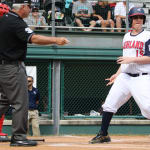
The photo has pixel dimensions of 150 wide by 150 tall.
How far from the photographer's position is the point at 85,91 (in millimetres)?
15914

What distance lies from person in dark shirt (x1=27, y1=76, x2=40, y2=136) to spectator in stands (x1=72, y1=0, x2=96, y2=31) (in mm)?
2510

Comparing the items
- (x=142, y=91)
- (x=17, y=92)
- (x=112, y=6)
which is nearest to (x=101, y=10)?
(x=112, y=6)

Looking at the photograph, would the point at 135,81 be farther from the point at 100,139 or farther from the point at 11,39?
the point at 11,39

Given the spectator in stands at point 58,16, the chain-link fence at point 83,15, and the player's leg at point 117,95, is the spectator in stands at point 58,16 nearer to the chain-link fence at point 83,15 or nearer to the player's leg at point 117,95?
the chain-link fence at point 83,15

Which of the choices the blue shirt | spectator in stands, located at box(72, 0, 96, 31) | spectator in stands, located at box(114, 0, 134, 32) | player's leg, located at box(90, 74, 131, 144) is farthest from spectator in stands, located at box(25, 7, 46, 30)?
player's leg, located at box(90, 74, 131, 144)

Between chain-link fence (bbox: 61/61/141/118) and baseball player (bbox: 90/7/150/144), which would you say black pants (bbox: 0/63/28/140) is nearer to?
baseball player (bbox: 90/7/150/144)

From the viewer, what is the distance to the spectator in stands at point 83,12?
15.4 m

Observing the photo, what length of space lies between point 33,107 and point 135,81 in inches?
288

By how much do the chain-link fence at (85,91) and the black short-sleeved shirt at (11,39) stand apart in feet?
29.5

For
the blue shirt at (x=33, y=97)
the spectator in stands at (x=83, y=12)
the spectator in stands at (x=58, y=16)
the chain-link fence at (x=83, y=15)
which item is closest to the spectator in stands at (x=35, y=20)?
the chain-link fence at (x=83, y=15)

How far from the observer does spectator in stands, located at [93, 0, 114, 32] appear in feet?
51.4

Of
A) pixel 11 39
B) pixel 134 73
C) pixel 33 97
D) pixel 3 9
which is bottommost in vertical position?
pixel 33 97

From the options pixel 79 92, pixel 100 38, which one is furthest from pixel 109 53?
pixel 79 92

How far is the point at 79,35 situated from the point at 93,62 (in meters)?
1.07
